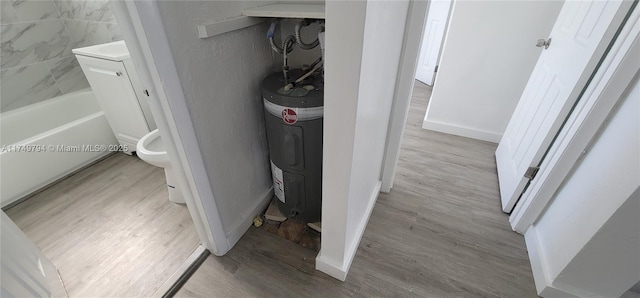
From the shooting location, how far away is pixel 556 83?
4.33ft

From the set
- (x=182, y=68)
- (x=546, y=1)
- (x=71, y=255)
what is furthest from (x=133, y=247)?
(x=546, y=1)

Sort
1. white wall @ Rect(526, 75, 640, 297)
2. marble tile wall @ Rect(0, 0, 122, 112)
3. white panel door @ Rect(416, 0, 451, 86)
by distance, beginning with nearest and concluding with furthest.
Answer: white wall @ Rect(526, 75, 640, 297), marble tile wall @ Rect(0, 0, 122, 112), white panel door @ Rect(416, 0, 451, 86)

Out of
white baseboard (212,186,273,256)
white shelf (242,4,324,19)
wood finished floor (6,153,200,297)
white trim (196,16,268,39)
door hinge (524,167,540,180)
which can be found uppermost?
white shelf (242,4,324,19)

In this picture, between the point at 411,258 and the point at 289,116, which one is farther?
the point at 411,258

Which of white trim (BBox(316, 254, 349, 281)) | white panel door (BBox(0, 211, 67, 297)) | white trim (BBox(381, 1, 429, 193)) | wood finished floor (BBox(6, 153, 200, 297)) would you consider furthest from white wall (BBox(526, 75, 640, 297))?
white panel door (BBox(0, 211, 67, 297))

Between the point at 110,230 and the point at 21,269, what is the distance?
655 millimetres

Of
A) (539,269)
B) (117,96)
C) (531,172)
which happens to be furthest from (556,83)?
(117,96)

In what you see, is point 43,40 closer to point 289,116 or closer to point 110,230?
point 110,230

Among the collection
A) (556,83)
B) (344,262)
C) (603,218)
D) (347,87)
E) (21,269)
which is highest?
(347,87)

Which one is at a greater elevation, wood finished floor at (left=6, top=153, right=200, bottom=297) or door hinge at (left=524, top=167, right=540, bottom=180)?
door hinge at (left=524, top=167, right=540, bottom=180)

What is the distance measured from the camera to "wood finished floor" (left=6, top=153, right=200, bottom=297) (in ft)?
3.98

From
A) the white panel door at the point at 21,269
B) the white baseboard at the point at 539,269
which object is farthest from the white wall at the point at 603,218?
the white panel door at the point at 21,269

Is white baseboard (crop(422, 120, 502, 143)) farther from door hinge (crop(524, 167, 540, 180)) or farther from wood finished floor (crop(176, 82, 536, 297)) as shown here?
door hinge (crop(524, 167, 540, 180))

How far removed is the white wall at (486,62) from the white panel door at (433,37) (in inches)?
42.9
